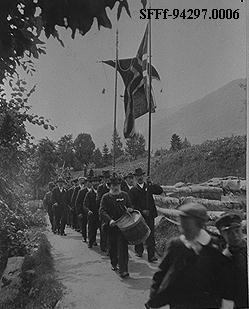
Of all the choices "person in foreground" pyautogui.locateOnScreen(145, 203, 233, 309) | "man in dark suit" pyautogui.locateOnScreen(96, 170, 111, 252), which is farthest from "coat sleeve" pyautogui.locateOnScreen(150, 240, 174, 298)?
"man in dark suit" pyautogui.locateOnScreen(96, 170, 111, 252)

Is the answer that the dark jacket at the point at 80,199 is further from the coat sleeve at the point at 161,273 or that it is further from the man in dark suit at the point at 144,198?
the coat sleeve at the point at 161,273

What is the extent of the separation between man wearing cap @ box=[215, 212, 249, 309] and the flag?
1.83 feet

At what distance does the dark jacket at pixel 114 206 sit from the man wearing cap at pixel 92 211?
3 centimetres

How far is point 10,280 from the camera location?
1.69 metres

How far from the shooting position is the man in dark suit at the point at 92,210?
1.84 meters

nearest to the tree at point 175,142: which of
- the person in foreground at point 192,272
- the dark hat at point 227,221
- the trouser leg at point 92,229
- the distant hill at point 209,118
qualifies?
the distant hill at point 209,118

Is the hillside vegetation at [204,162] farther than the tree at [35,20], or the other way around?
the hillside vegetation at [204,162]

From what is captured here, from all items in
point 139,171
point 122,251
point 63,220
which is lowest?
point 122,251

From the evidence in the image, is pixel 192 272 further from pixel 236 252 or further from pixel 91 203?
pixel 91 203

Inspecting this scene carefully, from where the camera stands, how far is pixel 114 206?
186cm

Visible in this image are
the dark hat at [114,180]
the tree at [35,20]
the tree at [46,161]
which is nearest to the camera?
the tree at [35,20]

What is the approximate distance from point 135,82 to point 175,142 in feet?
1.01

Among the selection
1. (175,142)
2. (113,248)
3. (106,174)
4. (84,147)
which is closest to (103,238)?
(113,248)

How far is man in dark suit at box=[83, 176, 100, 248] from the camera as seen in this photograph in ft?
6.03
